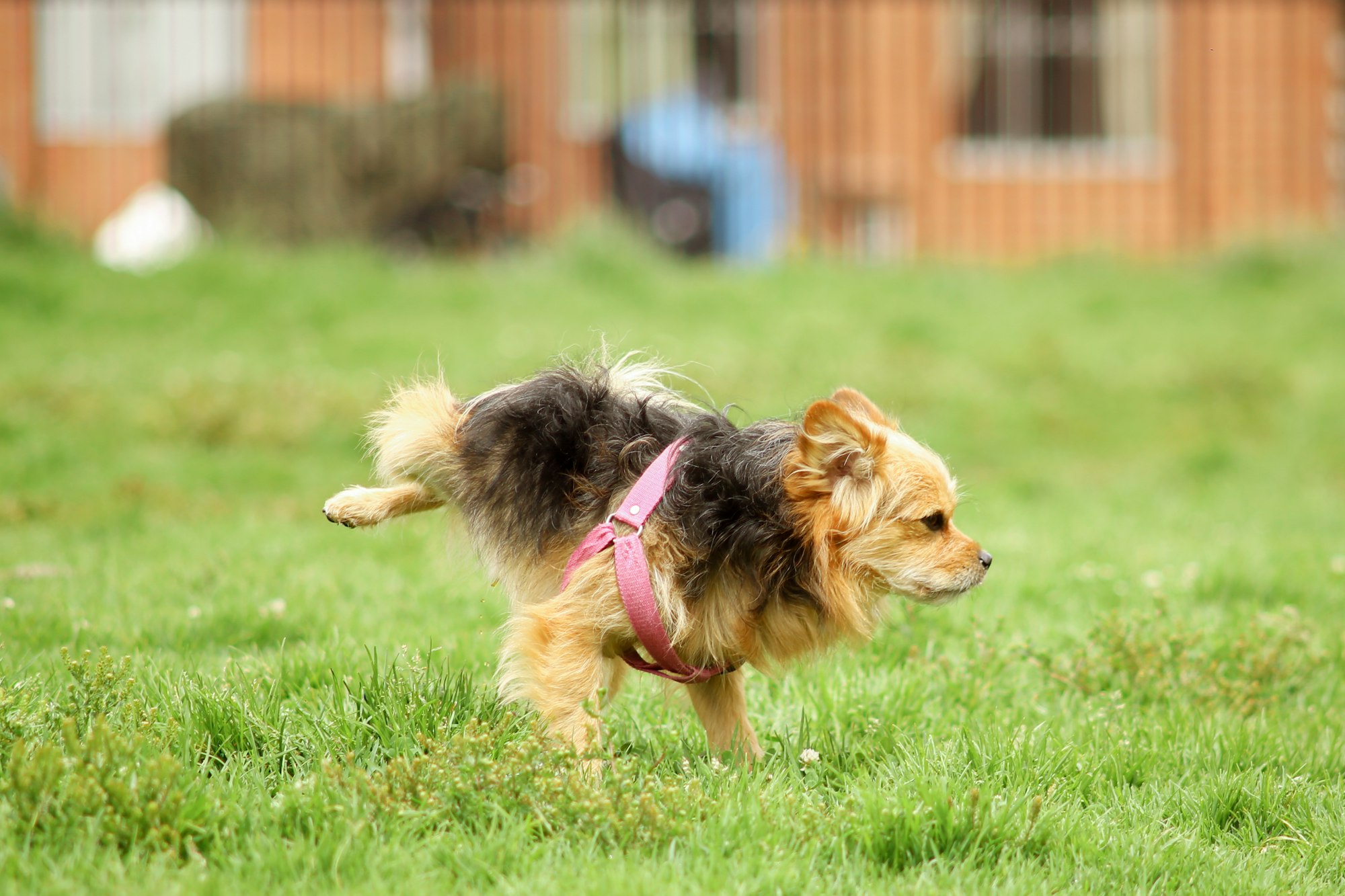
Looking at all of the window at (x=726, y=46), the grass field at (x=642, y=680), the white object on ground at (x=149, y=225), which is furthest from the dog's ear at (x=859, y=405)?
the window at (x=726, y=46)

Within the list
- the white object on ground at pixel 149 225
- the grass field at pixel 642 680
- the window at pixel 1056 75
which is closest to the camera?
the grass field at pixel 642 680

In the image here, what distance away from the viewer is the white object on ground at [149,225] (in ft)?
43.4

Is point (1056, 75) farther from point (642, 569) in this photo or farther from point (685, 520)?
point (642, 569)

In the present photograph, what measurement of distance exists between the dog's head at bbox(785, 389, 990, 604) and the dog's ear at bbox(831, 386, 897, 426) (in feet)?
0.44

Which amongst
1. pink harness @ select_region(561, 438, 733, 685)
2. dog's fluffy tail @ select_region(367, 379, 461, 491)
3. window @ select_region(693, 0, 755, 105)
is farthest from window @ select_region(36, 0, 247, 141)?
pink harness @ select_region(561, 438, 733, 685)

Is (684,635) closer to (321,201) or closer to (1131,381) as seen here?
(1131,381)

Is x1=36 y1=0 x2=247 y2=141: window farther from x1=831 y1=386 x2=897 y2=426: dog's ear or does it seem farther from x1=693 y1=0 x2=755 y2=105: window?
x1=831 y1=386 x2=897 y2=426: dog's ear

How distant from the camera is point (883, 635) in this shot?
503 centimetres

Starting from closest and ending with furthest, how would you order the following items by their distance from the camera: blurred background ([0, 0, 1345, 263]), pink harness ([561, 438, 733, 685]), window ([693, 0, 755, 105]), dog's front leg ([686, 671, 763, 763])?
pink harness ([561, 438, 733, 685])
dog's front leg ([686, 671, 763, 763])
blurred background ([0, 0, 1345, 263])
window ([693, 0, 755, 105])

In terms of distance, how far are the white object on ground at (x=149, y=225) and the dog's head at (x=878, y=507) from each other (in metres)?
10.3

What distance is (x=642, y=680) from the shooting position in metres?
4.59

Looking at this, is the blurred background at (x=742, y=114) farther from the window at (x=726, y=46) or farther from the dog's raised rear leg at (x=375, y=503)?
the dog's raised rear leg at (x=375, y=503)

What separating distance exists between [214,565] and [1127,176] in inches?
499

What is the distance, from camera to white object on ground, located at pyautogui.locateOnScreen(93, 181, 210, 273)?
13227 millimetres
